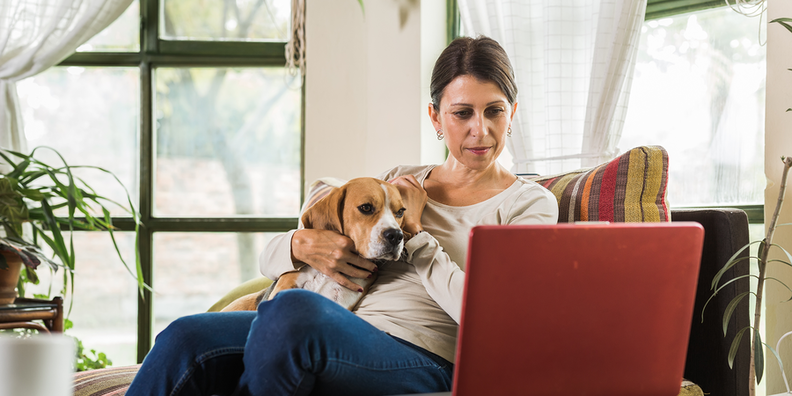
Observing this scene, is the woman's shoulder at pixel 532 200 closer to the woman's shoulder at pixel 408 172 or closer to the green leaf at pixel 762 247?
the woman's shoulder at pixel 408 172

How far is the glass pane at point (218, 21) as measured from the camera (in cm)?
312

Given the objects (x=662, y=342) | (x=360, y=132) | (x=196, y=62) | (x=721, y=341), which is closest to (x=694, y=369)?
(x=721, y=341)

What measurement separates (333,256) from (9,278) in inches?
61.0

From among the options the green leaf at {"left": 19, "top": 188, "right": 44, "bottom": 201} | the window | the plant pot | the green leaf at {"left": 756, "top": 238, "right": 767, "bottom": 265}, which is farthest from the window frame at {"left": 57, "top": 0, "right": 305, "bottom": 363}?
the green leaf at {"left": 756, "top": 238, "right": 767, "bottom": 265}

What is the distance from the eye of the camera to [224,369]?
1104 millimetres

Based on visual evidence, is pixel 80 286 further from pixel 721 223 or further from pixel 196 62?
pixel 721 223

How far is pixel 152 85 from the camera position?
3.16 metres

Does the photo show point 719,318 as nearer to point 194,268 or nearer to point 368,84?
point 368,84

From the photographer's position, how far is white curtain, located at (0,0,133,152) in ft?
9.37

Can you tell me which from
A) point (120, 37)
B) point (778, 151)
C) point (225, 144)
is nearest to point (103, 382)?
point (225, 144)

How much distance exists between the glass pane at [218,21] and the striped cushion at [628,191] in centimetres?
220

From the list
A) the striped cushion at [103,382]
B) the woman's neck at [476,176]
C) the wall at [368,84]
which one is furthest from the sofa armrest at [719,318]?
the wall at [368,84]

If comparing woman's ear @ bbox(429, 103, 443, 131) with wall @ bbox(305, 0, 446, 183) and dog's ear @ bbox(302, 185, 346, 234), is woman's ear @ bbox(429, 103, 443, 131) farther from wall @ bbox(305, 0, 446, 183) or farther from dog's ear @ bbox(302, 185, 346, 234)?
wall @ bbox(305, 0, 446, 183)

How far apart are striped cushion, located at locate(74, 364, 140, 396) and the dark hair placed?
3.60 feet
